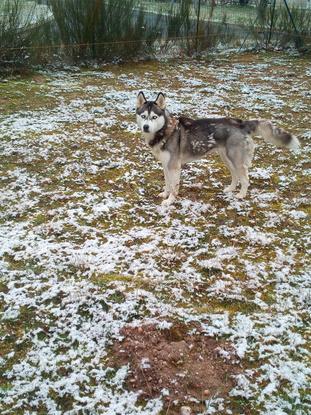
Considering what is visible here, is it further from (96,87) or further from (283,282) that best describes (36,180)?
(96,87)

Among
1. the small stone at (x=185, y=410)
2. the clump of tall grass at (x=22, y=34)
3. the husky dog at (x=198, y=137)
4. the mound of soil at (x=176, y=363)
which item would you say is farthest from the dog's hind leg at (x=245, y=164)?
the clump of tall grass at (x=22, y=34)

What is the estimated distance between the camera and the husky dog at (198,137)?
4598 mm

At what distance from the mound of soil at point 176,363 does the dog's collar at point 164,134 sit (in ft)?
7.29

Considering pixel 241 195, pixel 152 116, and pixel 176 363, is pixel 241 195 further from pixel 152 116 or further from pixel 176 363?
pixel 176 363

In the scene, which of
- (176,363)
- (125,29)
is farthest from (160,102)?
(125,29)

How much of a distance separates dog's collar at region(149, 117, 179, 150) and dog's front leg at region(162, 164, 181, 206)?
0.28 meters

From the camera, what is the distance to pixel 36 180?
5285 millimetres

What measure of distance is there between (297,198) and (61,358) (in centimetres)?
333

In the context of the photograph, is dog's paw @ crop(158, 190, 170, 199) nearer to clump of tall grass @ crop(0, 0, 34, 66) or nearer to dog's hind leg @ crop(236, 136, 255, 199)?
dog's hind leg @ crop(236, 136, 255, 199)

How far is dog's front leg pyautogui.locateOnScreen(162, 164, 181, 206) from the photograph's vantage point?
4.73 metres

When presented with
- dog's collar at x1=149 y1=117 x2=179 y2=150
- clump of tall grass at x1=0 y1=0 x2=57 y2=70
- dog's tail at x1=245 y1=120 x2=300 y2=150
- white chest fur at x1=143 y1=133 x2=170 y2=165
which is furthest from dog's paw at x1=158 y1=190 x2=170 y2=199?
clump of tall grass at x1=0 y1=0 x2=57 y2=70

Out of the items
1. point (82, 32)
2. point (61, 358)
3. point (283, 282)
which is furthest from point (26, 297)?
point (82, 32)

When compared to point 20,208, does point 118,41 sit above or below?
above

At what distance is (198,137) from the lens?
4684 millimetres
